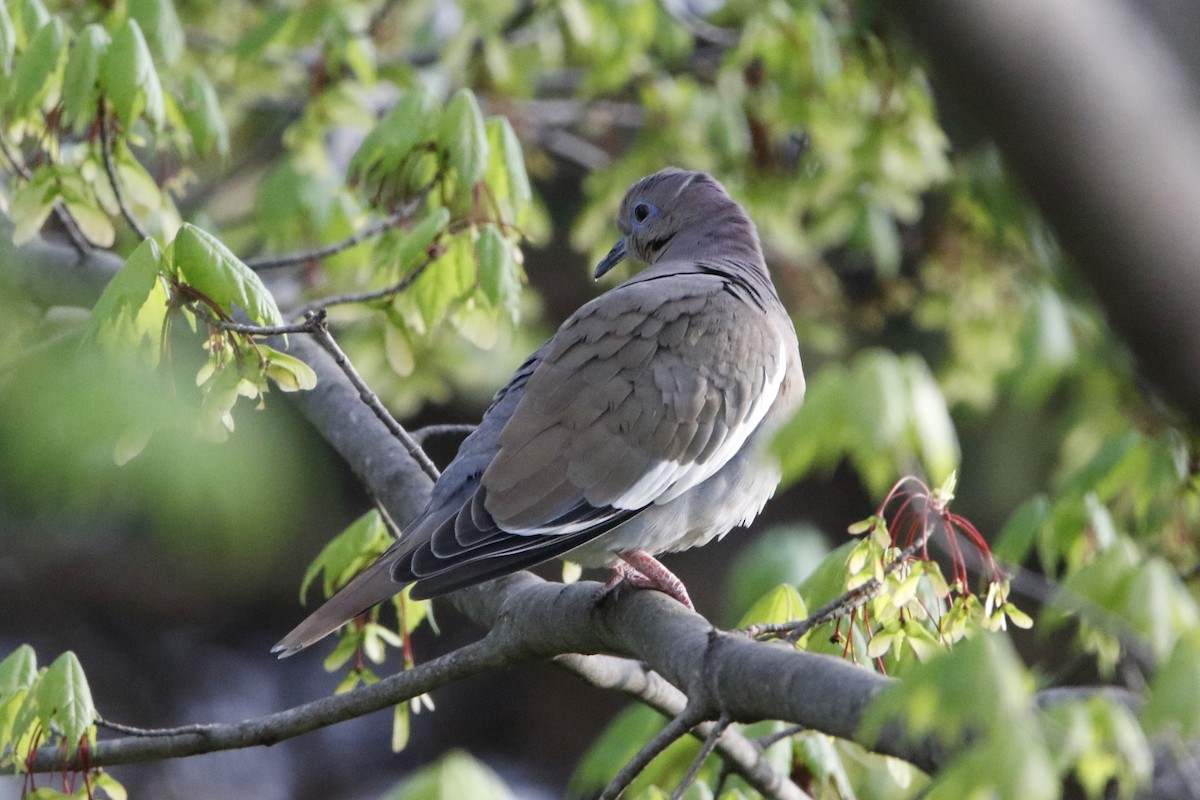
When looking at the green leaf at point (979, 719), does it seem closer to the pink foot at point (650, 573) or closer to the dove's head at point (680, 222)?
the pink foot at point (650, 573)

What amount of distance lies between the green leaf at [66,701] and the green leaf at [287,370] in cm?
52

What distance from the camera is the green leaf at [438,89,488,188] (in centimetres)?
272

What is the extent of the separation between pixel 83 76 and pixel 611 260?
141 cm

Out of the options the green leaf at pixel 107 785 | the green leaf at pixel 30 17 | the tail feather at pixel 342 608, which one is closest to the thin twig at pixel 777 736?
the tail feather at pixel 342 608

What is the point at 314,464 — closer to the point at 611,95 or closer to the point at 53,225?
the point at 53,225

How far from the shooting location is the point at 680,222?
11.3ft

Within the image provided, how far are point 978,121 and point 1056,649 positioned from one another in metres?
5.27

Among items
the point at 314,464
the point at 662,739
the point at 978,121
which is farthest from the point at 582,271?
the point at 978,121

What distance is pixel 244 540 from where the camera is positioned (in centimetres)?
365

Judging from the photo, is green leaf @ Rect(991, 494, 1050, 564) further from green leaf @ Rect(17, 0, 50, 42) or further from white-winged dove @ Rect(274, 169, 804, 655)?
green leaf @ Rect(17, 0, 50, 42)

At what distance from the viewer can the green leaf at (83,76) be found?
2487 mm

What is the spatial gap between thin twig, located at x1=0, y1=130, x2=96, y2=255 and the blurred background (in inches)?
1.7

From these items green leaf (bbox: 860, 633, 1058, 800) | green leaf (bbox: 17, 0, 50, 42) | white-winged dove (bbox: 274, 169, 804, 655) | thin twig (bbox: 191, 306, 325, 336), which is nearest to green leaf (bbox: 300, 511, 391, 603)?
white-winged dove (bbox: 274, 169, 804, 655)

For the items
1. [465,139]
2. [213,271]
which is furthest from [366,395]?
[465,139]
